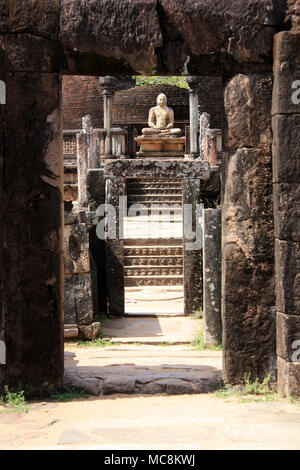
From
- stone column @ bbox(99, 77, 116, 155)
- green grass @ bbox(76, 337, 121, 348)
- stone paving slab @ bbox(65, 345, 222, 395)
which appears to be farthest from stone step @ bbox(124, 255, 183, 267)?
stone column @ bbox(99, 77, 116, 155)

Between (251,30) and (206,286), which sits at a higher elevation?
(251,30)

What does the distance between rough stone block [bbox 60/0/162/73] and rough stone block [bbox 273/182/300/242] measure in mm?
1478

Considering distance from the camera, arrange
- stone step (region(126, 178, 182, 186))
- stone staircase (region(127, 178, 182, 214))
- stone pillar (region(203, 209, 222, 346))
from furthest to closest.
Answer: stone step (region(126, 178, 182, 186))
stone staircase (region(127, 178, 182, 214))
stone pillar (region(203, 209, 222, 346))

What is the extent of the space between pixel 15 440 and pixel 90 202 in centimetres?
655

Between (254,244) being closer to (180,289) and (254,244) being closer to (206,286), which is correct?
(206,286)

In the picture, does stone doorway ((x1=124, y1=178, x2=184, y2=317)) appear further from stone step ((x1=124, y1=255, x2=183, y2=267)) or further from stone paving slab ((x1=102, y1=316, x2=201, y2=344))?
stone paving slab ((x1=102, y1=316, x2=201, y2=344))

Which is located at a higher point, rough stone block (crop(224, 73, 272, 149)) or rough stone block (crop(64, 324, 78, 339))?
rough stone block (crop(224, 73, 272, 149))

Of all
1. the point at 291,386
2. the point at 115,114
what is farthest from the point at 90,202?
the point at 115,114

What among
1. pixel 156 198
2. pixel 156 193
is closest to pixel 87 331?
pixel 156 198

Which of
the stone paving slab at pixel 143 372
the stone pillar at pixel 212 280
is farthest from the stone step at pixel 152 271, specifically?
the stone paving slab at pixel 143 372

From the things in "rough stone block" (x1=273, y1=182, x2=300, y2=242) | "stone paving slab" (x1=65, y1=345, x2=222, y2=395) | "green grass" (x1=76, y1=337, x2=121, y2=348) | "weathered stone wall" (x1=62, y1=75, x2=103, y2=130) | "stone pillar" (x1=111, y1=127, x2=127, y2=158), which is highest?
"weathered stone wall" (x1=62, y1=75, x2=103, y2=130)

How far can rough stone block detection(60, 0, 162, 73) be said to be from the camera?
177 inches

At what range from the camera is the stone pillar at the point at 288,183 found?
4.45 m

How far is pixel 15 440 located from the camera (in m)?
3.60
